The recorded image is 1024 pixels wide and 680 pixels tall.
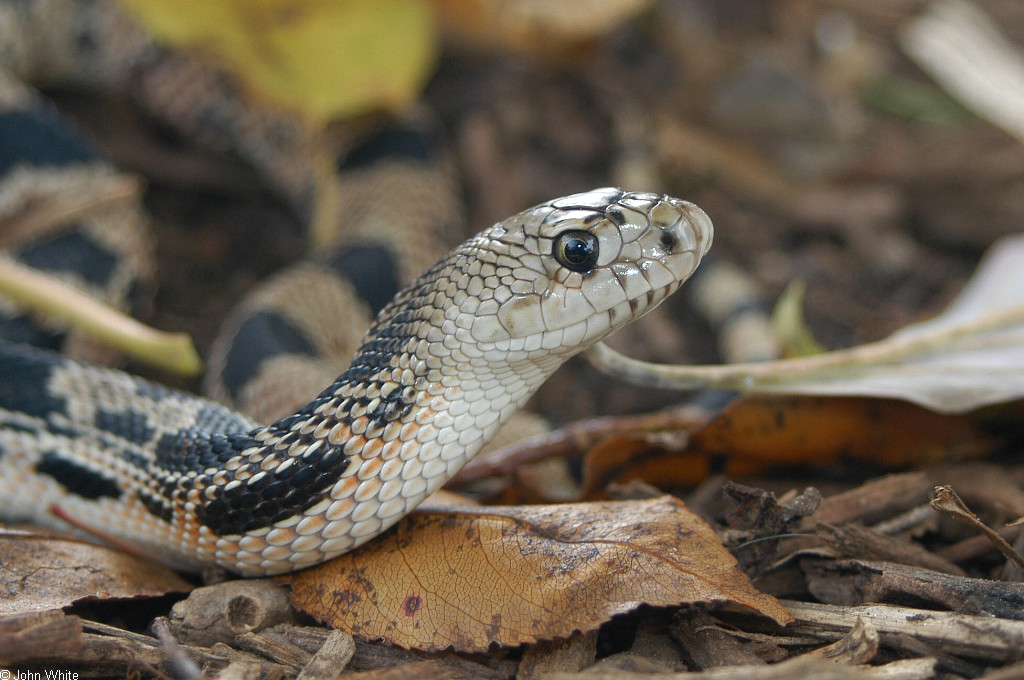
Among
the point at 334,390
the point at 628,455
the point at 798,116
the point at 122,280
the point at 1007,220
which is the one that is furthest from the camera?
the point at 798,116

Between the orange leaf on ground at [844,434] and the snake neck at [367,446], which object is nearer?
the snake neck at [367,446]

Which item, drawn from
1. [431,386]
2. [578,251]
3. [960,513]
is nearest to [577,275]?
[578,251]

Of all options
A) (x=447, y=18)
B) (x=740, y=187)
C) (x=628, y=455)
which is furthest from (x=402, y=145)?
(x=628, y=455)

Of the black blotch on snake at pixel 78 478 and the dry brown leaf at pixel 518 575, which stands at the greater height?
the black blotch on snake at pixel 78 478

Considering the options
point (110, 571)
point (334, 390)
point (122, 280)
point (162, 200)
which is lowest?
point (110, 571)

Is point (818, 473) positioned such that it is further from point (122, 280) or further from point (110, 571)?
point (122, 280)

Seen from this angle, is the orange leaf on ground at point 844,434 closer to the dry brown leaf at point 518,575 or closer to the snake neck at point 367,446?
the dry brown leaf at point 518,575

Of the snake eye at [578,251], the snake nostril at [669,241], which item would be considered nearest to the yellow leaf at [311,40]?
the snake eye at [578,251]

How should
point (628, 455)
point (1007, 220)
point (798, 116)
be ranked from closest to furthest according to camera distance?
1. point (628, 455)
2. point (1007, 220)
3. point (798, 116)
